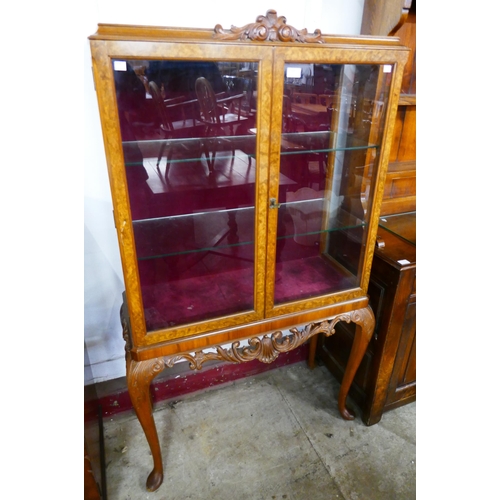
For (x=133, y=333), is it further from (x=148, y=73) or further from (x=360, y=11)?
(x=360, y=11)

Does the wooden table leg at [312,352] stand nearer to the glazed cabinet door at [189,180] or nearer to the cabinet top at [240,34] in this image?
the glazed cabinet door at [189,180]

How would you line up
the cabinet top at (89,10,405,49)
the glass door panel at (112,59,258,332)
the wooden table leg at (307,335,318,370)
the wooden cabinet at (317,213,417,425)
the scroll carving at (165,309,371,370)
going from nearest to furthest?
the cabinet top at (89,10,405,49), the glass door panel at (112,59,258,332), the scroll carving at (165,309,371,370), the wooden cabinet at (317,213,417,425), the wooden table leg at (307,335,318,370)

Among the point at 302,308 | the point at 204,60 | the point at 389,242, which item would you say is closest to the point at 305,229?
the point at 302,308

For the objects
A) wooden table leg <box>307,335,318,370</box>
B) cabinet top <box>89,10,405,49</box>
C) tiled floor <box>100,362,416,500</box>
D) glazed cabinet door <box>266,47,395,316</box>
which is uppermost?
cabinet top <box>89,10,405,49</box>

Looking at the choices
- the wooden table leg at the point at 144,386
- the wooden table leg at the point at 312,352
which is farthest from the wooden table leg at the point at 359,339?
the wooden table leg at the point at 144,386

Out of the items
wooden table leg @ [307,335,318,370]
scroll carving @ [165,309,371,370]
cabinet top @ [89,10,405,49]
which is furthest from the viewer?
wooden table leg @ [307,335,318,370]

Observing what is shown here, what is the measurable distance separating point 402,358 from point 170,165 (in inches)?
47.4

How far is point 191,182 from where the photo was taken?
127 cm

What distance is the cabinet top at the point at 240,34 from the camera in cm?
83

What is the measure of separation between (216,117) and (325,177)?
18.0 inches

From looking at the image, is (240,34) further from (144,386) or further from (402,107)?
(144,386)

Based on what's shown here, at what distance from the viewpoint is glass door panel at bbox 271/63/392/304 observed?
116cm

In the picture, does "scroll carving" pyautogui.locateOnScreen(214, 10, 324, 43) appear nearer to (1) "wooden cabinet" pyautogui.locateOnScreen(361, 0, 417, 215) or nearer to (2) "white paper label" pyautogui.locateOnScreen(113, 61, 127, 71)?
(2) "white paper label" pyautogui.locateOnScreen(113, 61, 127, 71)

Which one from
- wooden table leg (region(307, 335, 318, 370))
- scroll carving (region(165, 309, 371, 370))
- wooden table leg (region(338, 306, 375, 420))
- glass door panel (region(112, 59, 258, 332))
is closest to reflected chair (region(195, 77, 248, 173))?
glass door panel (region(112, 59, 258, 332))
